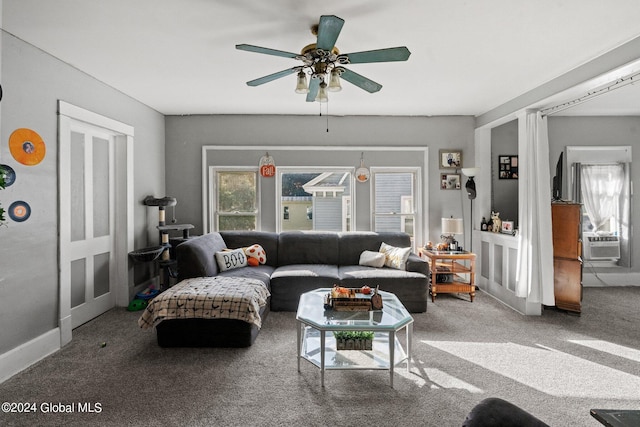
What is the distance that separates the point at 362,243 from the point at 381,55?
3015mm

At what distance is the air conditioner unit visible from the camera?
16.8ft

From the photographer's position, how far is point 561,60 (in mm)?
3072

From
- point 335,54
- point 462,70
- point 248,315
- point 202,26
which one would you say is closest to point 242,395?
point 248,315

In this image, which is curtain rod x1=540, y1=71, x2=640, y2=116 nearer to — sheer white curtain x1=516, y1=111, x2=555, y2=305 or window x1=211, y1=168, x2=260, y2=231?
sheer white curtain x1=516, y1=111, x2=555, y2=305

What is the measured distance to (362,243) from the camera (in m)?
4.80

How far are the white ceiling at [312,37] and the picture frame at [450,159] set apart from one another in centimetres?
131

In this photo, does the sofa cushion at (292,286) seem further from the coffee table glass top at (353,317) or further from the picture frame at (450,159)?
the picture frame at (450,159)

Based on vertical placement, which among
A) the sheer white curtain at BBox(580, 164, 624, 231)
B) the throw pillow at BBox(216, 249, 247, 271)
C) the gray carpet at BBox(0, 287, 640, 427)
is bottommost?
the gray carpet at BBox(0, 287, 640, 427)

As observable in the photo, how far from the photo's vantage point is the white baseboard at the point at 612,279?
5113 millimetres

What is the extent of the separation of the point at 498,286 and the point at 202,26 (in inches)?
Result: 182

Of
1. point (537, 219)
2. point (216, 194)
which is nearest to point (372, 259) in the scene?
point (537, 219)

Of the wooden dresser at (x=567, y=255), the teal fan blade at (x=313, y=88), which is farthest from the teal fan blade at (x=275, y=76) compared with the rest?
the wooden dresser at (x=567, y=255)

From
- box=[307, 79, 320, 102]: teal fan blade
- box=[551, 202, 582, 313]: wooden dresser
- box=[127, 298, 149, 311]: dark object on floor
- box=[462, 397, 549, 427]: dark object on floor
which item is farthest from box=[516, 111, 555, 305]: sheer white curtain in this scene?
box=[127, 298, 149, 311]: dark object on floor

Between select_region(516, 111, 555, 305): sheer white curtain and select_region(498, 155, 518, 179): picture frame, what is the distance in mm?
1189
